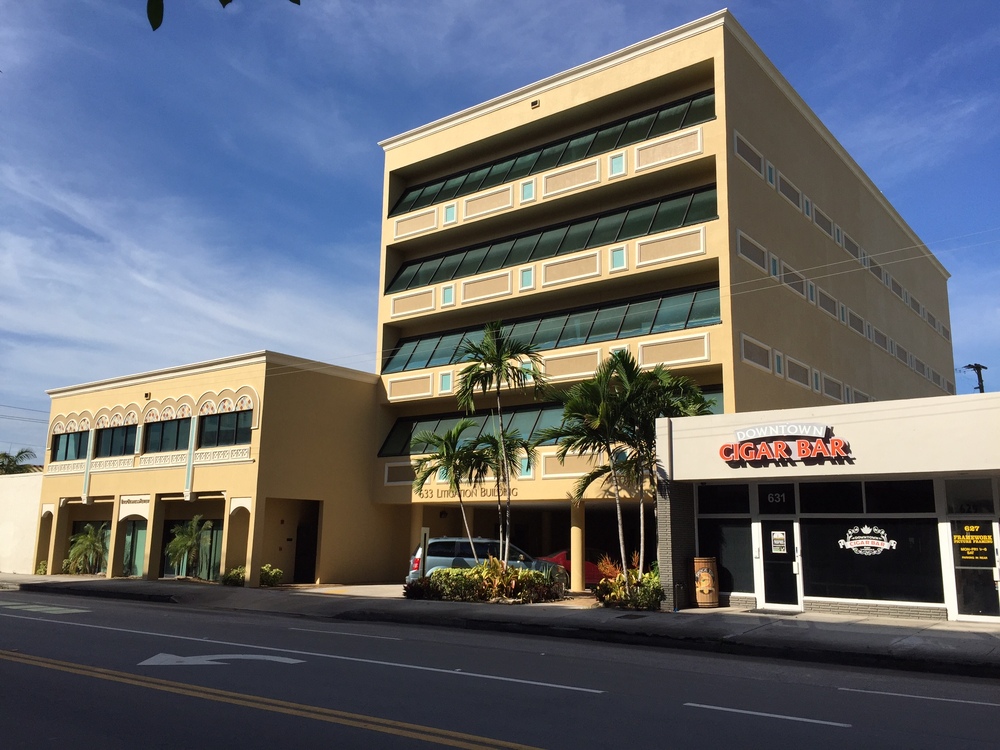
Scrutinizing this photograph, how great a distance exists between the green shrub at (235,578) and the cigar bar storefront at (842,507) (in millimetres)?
14821

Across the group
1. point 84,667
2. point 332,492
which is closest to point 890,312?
point 332,492

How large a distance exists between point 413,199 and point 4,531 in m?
24.2

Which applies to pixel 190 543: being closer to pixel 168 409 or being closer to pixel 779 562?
pixel 168 409

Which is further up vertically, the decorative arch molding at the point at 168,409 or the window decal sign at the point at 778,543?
the decorative arch molding at the point at 168,409

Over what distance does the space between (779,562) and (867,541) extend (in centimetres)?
201

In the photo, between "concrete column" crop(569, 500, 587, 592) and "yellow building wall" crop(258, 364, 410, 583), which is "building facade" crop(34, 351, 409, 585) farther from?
"concrete column" crop(569, 500, 587, 592)

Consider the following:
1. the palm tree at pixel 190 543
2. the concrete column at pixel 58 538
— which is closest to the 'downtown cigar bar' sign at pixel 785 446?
the palm tree at pixel 190 543

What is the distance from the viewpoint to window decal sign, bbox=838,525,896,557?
1827cm

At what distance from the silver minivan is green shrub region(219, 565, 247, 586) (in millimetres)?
6218

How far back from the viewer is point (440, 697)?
9.01 m

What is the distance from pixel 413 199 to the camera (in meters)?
34.4

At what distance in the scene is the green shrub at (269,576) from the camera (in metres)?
28.0

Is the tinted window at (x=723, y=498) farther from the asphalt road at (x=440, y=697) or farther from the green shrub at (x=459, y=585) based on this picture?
the asphalt road at (x=440, y=697)

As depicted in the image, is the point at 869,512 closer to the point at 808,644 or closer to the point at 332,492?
the point at 808,644
